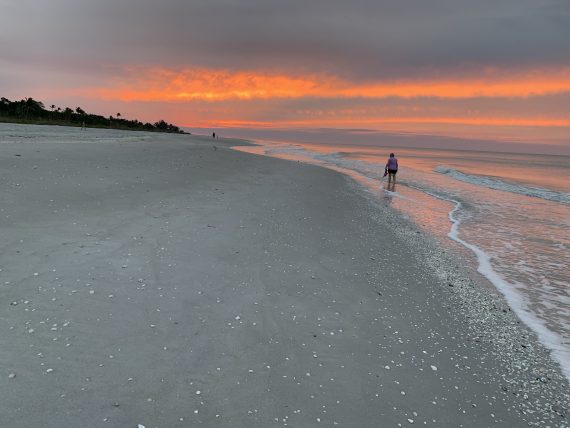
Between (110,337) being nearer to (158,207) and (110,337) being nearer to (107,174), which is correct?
(158,207)

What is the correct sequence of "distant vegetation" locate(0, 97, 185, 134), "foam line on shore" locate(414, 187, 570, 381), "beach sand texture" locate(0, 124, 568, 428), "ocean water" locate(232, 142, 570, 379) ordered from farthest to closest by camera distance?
"distant vegetation" locate(0, 97, 185, 134)
"ocean water" locate(232, 142, 570, 379)
"foam line on shore" locate(414, 187, 570, 381)
"beach sand texture" locate(0, 124, 568, 428)

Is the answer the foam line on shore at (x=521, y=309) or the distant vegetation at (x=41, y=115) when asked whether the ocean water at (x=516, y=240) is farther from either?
the distant vegetation at (x=41, y=115)

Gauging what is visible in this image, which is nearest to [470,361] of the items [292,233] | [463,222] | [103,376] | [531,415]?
[531,415]

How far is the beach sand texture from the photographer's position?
148 inches

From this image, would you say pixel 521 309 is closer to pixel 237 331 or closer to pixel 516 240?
pixel 237 331

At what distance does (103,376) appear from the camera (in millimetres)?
3879

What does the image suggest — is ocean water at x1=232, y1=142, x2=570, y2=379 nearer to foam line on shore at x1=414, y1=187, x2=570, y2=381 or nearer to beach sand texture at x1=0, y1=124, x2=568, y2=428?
foam line on shore at x1=414, y1=187, x2=570, y2=381

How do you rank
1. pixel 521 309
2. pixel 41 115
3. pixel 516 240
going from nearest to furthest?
pixel 521 309
pixel 516 240
pixel 41 115

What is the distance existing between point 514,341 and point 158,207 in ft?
29.9

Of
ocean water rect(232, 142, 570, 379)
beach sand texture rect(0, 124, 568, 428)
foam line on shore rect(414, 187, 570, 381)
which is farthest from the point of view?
ocean water rect(232, 142, 570, 379)

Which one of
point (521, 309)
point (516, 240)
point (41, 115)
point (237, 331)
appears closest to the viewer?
point (237, 331)

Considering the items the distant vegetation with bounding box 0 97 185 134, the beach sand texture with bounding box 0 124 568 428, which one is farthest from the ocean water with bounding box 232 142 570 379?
the distant vegetation with bounding box 0 97 185 134

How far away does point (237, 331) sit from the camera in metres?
5.07

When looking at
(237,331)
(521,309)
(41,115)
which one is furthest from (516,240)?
(41,115)
